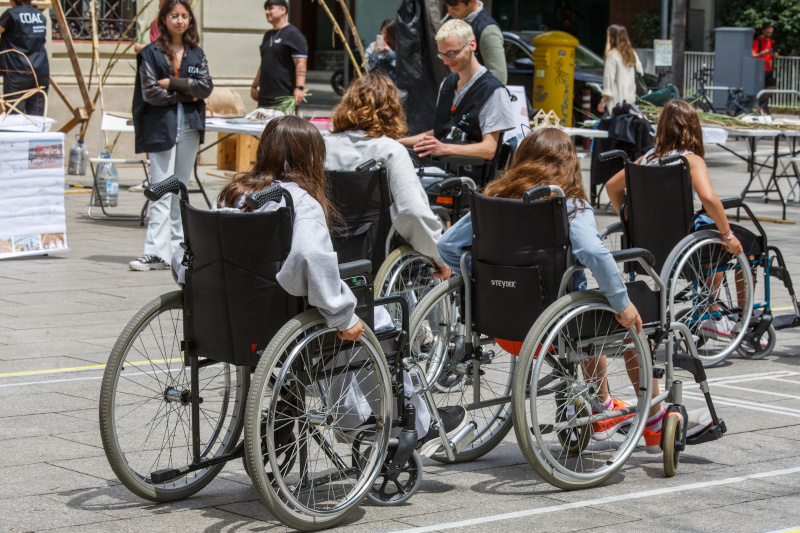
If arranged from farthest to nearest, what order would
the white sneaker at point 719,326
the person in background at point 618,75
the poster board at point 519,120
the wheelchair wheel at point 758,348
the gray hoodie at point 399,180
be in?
the person in background at point 618,75 → the poster board at point 519,120 → the wheelchair wheel at point 758,348 → the white sneaker at point 719,326 → the gray hoodie at point 399,180

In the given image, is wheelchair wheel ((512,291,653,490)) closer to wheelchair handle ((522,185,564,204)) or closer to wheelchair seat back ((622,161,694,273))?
wheelchair handle ((522,185,564,204))

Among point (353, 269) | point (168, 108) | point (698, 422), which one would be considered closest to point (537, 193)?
point (353, 269)

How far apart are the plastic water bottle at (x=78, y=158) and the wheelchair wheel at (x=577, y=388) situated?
1134 centimetres

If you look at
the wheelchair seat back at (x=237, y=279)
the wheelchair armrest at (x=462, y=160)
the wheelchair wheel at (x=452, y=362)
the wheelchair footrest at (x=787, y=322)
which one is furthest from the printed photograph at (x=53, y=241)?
the wheelchair seat back at (x=237, y=279)

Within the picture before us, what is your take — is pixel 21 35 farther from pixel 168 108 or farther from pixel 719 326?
pixel 719 326

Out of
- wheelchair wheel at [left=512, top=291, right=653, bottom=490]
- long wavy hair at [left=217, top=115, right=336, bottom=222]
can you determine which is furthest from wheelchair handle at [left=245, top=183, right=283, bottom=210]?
wheelchair wheel at [left=512, top=291, right=653, bottom=490]

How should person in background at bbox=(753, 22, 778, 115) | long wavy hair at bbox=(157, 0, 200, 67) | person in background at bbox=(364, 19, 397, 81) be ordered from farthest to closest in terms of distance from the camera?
person in background at bbox=(753, 22, 778, 115) < person in background at bbox=(364, 19, 397, 81) < long wavy hair at bbox=(157, 0, 200, 67)

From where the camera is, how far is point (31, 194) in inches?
392

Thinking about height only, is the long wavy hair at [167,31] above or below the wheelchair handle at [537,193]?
above

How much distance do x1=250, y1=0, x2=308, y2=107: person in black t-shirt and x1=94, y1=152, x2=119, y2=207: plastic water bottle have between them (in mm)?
1722

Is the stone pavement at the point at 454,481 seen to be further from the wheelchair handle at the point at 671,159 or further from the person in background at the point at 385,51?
the person in background at the point at 385,51

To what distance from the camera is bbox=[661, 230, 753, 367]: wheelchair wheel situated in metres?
6.71

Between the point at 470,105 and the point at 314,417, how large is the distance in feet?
11.0

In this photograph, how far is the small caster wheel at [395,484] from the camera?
4523mm
